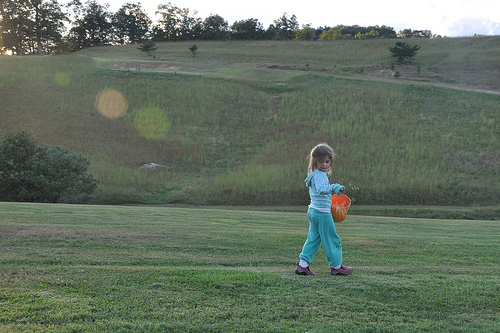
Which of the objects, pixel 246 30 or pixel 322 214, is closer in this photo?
pixel 322 214

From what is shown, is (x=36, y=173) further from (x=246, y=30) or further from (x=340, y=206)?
(x=246, y=30)

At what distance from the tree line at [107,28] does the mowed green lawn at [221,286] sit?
9677cm

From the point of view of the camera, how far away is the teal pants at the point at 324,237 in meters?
6.17

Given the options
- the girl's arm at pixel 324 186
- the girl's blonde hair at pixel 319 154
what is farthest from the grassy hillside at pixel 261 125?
the girl's arm at pixel 324 186

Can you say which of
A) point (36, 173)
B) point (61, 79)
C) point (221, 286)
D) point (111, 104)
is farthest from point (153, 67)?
point (221, 286)

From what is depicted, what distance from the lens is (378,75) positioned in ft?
199

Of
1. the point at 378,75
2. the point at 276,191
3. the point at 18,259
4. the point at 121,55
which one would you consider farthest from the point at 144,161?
the point at 121,55

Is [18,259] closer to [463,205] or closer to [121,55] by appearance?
[463,205]

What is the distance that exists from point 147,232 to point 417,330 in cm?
652

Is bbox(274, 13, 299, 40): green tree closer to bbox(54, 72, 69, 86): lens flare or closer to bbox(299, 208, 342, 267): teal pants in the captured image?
bbox(54, 72, 69, 86): lens flare

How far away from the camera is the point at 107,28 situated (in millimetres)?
103062

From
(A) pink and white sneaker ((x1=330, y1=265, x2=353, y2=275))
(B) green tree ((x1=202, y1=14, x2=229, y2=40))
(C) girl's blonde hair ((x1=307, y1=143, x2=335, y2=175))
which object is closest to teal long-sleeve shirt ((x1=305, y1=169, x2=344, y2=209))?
(C) girl's blonde hair ((x1=307, y1=143, x2=335, y2=175))

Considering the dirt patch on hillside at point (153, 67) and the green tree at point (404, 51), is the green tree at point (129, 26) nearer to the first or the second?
the dirt patch on hillside at point (153, 67)

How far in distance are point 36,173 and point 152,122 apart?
19036 millimetres
